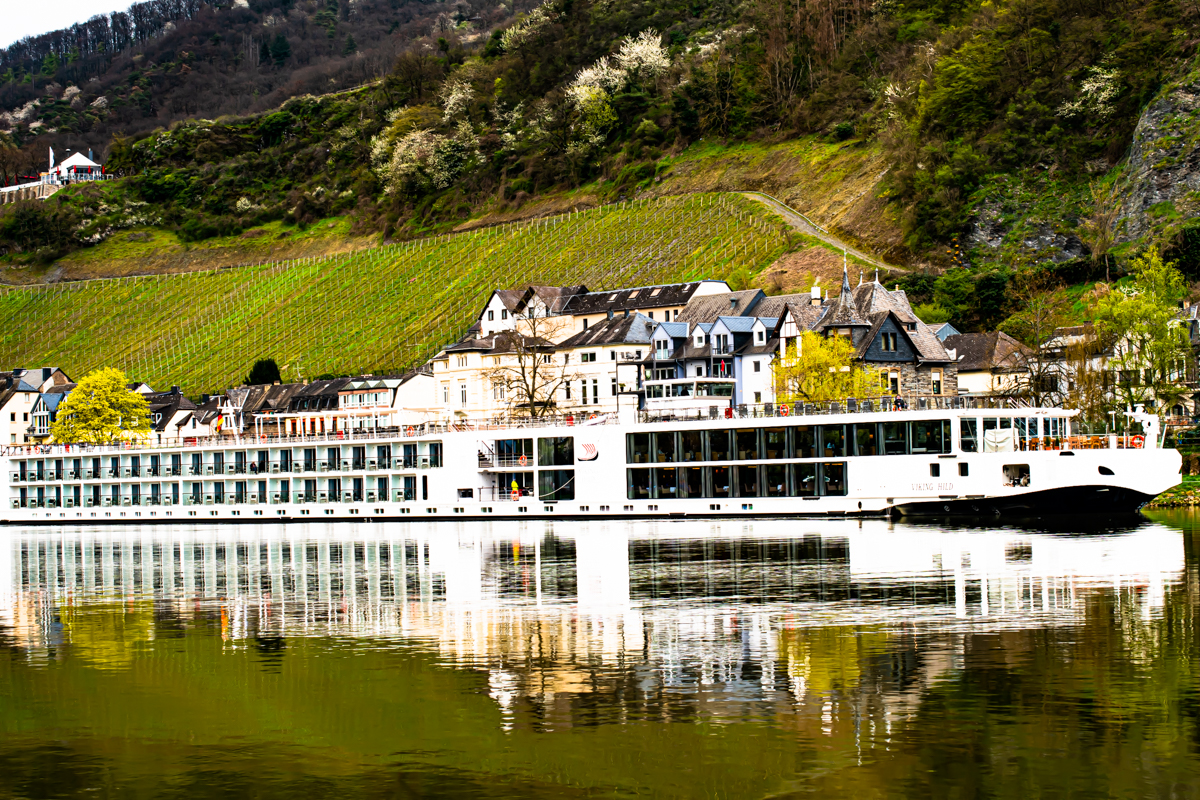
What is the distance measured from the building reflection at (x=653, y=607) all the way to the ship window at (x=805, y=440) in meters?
10.1

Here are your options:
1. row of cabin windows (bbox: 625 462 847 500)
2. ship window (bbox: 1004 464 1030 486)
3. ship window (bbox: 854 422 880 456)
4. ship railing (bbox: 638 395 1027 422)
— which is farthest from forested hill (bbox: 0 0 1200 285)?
ship window (bbox: 1004 464 1030 486)

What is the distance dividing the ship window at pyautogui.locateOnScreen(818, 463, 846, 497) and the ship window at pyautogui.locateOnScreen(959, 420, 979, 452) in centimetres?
540

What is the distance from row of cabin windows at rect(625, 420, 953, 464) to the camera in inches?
2477

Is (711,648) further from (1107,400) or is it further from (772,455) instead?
(1107,400)

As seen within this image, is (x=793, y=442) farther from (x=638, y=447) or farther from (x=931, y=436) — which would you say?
(x=638, y=447)

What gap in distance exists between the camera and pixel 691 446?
70.5m

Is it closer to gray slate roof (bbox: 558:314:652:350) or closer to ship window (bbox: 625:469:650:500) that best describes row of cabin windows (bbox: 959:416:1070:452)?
ship window (bbox: 625:469:650:500)

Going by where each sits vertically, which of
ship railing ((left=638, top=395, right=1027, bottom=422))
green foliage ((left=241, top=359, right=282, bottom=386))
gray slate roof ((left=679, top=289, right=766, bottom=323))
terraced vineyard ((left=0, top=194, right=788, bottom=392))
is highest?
terraced vineyard ((left=0, top=194, right=788, bottom=392))

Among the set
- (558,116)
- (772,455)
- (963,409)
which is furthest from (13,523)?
(558,116)

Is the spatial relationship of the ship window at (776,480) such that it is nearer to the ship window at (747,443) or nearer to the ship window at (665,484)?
the ship window at (747,443)

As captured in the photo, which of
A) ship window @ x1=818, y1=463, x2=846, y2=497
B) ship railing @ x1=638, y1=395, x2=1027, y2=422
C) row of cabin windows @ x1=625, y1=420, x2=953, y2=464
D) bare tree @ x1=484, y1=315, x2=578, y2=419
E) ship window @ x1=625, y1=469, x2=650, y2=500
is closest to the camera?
row of cabin windows @ x1=625, y1=420, x2=953, y2=464

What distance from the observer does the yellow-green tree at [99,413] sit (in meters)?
111

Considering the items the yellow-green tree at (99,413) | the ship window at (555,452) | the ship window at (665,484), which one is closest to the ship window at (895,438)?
the ship window at (665,484)

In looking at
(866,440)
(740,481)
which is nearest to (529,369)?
(740,481)
